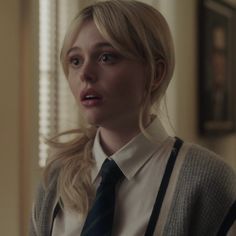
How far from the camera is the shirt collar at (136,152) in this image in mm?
866

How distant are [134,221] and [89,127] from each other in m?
0.24

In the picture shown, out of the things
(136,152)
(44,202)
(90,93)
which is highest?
(90,93)

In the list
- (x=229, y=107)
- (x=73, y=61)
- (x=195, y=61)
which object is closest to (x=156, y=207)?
(x=73, y=61)

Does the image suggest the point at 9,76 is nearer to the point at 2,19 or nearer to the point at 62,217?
the point at 2,19

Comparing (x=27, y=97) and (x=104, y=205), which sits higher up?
(x=27, y=97)

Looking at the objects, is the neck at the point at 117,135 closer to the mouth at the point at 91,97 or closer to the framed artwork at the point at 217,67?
the mouth at the point at 91,97

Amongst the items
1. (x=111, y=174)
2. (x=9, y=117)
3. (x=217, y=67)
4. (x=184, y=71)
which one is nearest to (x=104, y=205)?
(x=111, y=174)

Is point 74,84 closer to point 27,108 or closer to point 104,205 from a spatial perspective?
point 104,205

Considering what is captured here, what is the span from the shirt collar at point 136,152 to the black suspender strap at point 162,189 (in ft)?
0.12

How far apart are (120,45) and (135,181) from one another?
24cm

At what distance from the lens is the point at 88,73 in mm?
817

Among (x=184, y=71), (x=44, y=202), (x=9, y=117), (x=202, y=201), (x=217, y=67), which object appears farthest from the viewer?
(x=217, y=67)

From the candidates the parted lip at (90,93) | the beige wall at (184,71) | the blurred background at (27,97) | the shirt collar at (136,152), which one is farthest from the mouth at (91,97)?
the beige wall at (184,71)

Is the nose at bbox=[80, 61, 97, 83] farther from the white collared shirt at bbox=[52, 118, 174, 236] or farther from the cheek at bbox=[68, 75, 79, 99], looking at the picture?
the white collared shirt at bbox=[52, 118, 174, 236]
